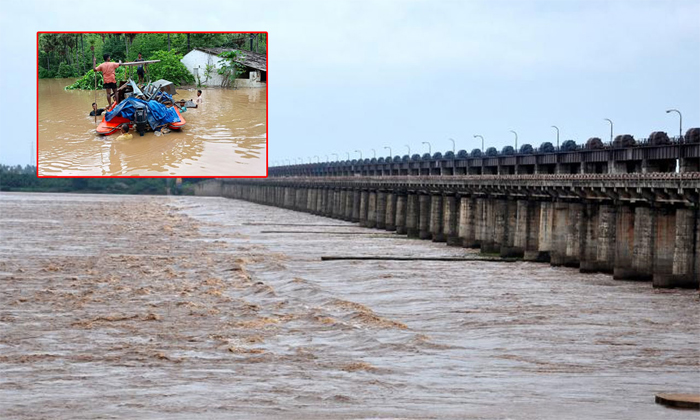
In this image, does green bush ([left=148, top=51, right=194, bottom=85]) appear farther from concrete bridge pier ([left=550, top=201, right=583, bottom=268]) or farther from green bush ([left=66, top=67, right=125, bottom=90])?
concrete bridge pier ([left=550, top=201, right=583, bottom=268])

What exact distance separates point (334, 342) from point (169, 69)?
13.0 metres

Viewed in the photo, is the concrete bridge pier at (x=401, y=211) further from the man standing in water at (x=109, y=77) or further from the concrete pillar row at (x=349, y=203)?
the man standing in water at (x=109, y=77)

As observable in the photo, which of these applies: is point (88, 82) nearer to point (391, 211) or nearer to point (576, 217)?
point (576, 217)

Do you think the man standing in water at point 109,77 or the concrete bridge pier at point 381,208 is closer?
the man standing in water at point 109,77

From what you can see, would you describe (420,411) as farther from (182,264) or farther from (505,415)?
(182,264)

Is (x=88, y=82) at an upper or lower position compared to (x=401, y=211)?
upper

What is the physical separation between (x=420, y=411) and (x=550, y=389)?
14.8 feet

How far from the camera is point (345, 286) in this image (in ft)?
189

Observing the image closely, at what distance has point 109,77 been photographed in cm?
2542

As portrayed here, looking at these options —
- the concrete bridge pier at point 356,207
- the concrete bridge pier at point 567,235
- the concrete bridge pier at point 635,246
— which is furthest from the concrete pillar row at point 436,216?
the concrete bridge pier at point 356,207

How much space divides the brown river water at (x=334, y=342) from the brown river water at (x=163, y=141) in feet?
17.9

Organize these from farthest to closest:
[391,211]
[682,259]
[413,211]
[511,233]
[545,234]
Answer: [391,211] → [413,211] → [511,233] → [545,234] → [682,259]

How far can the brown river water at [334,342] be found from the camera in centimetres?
2797

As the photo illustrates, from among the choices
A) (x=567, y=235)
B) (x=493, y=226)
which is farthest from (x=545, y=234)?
(x=493, y=226)
